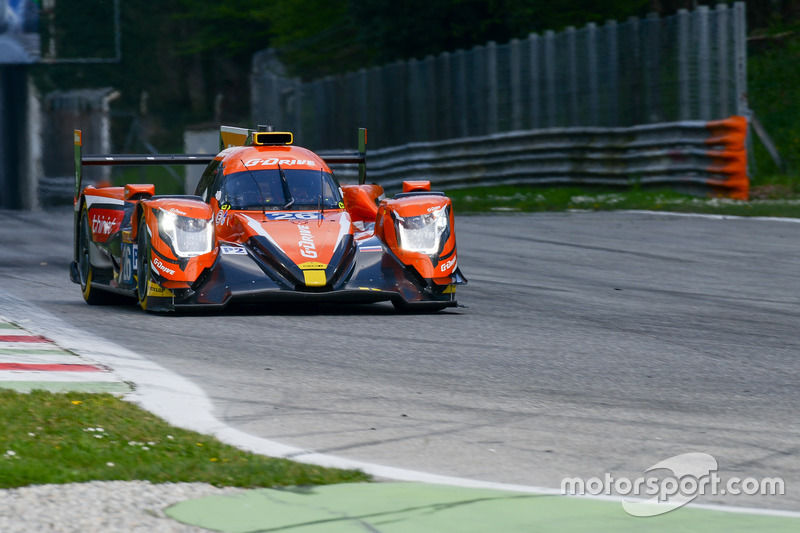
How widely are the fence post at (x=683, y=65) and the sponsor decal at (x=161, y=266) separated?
12606mm

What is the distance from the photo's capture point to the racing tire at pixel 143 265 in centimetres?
925

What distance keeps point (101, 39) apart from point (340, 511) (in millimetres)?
32012

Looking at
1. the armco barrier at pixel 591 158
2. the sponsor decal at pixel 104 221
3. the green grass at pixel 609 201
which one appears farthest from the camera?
the armco barrier at pixel 591 158

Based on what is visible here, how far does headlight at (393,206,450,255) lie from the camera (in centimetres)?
960

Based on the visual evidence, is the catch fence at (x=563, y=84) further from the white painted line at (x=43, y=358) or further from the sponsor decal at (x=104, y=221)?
the white painted line at (x=43, y=358)

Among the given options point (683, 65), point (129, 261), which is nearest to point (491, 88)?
point (683, 65)

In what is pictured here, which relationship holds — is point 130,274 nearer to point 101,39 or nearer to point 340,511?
point 340,511

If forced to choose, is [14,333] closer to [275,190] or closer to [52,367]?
[52,367]

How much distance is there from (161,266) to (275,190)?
4.34 ft

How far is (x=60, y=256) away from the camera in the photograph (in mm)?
15234

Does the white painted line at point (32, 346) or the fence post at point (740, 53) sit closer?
the white painted line at point (32, 346)

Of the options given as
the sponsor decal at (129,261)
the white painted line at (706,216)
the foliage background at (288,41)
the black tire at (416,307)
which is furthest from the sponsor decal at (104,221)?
the foliage background at (288,41)

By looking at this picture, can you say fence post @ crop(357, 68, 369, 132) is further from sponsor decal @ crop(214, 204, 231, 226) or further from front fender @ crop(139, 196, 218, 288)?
front fender @ crop(139, 196, 218, 288)

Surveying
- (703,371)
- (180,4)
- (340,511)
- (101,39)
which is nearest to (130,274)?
(703,371)
